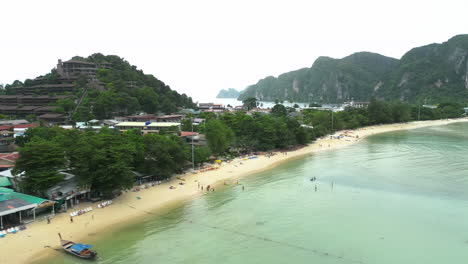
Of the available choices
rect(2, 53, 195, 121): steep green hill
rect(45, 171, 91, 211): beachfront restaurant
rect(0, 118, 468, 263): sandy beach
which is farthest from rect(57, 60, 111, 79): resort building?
rect(45, 171, 91, 211): beachfront restaurant

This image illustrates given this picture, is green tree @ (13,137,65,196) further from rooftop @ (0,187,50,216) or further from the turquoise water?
the turquoise water

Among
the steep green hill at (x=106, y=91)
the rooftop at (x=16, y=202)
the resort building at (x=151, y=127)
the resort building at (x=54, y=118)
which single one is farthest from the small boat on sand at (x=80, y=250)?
the resort building at (x=54, y=118)

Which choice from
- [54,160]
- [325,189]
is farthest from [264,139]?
[54,160]

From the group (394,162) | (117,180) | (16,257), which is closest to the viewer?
(16,257)

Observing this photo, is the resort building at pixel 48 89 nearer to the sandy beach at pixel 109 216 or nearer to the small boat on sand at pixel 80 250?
the sandy beach at pixel 109 216

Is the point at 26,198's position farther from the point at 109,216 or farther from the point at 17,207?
the point at 109,216

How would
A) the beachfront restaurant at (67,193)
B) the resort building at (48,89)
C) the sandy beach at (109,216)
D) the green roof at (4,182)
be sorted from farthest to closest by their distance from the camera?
1. the resort building at (48,89)
2. the green roof at (4,182)
3. the beachfront restaurant at (67,193)
4. the sandy beach at (109,216)

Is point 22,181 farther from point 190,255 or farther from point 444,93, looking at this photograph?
point 444,93

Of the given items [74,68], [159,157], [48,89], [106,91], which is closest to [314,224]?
[159,157]
